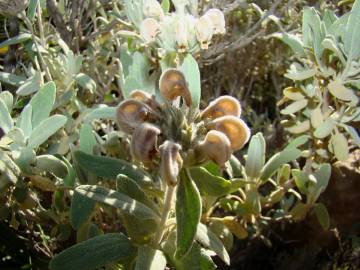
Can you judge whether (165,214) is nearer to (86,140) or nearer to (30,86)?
(86,140)

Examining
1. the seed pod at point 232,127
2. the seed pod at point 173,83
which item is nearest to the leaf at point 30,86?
the seed pod at point 173,83

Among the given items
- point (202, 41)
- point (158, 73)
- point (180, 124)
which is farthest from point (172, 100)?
point (158, 73)

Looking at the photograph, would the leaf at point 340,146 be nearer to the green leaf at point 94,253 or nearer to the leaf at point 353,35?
the leaf at point 353,35

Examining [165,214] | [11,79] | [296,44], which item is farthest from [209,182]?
[11,79]

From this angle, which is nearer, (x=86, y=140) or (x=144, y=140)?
(x=144, y=140)

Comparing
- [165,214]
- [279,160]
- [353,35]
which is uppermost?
[353,35]
